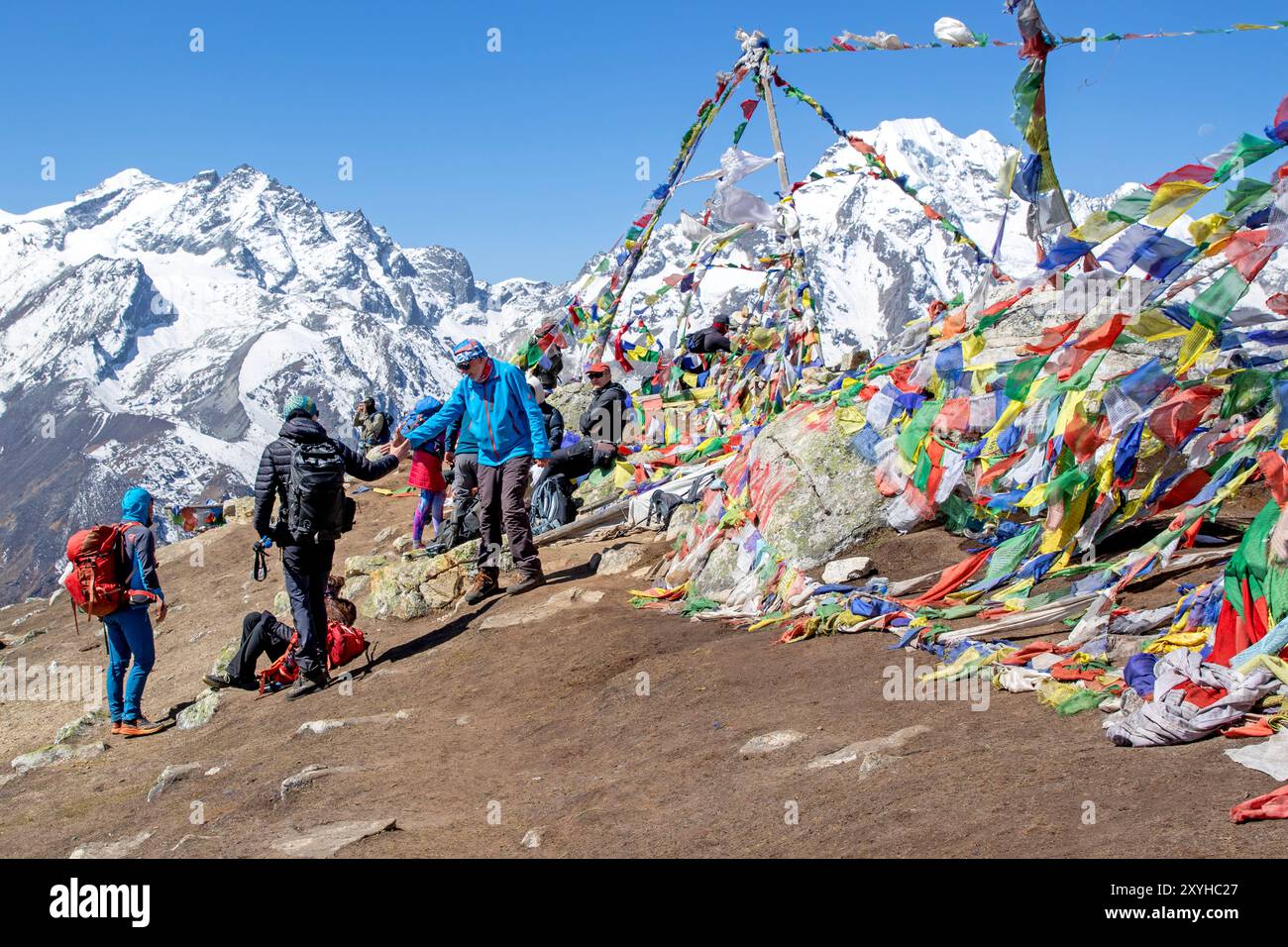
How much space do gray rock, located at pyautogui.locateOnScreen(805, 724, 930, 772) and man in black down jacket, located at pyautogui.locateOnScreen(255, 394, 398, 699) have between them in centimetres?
482

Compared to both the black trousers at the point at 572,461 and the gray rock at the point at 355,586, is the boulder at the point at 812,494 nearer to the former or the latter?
the black trousers at the point at 572,461

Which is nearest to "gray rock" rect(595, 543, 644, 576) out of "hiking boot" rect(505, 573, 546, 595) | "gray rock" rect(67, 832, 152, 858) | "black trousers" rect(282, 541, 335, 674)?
"hiking boot" rect(505, 573, 546, 595)

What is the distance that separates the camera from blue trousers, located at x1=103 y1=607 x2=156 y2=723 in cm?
917

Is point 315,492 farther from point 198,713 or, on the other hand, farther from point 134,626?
point 198,713

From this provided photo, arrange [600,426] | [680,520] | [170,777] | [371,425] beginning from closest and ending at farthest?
[170,777], [680,520], [600,426], [371,425]

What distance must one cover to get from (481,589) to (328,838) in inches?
227

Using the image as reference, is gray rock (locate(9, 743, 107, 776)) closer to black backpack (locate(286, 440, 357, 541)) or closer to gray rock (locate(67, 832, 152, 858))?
black backpack (locate(286, 440, 357, 541))

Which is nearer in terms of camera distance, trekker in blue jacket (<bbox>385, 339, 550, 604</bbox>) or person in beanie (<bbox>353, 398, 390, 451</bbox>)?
trekker in blue jacket (<bbox>385, 339, 550, 604</bbox>)

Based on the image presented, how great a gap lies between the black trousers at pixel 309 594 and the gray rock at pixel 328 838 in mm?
→ 3553

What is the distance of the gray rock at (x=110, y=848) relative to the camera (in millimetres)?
5816

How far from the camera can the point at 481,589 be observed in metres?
11.1

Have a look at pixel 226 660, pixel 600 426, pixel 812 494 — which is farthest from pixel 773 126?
pixel 226 660
